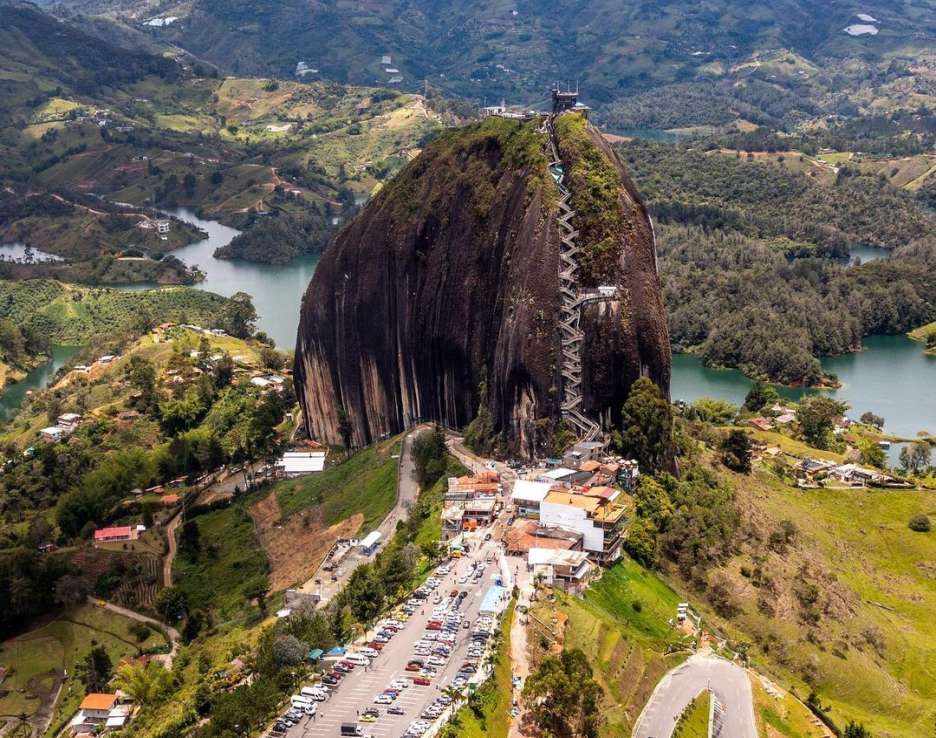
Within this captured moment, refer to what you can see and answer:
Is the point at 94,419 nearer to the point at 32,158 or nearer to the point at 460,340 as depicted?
the point at 460,340

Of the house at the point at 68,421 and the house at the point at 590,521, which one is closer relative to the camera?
the house at the point at 590,521

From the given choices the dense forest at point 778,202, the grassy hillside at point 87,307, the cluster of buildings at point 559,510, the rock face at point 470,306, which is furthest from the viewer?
the dense forest at point 778,202

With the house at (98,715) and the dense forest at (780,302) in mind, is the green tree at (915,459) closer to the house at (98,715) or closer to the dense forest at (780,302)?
the dense forest at (780,302)

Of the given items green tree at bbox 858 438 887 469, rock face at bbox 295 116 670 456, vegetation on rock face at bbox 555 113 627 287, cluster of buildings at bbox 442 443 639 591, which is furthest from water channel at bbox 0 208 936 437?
cluster of buildings at bbox 442 443 639 591

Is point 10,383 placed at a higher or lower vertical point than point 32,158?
lower

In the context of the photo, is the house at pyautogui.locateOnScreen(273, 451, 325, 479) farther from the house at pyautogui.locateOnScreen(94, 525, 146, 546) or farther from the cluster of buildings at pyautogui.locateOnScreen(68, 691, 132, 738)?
the cluster of buildings at pyautogui.locateOnScreen(68, 691, 132, 738)

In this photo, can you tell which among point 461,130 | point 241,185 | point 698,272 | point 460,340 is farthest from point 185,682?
point 241,185

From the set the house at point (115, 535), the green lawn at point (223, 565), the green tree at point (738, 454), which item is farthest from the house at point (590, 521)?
the house at point (115, 535)
